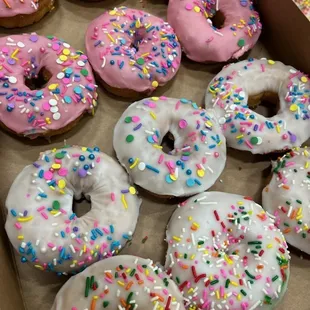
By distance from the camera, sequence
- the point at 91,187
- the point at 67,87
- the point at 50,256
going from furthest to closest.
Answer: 1. the point at 67,87
2. the point at 91,187
3. the point at 50,256

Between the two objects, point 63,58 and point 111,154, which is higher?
point 63,58

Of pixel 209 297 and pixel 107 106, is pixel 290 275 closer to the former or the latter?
pixel 209 297

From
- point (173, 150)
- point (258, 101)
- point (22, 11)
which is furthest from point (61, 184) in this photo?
point (258, 101)

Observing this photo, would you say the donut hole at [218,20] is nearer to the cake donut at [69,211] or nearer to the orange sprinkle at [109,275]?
the cake donut at [69,211]

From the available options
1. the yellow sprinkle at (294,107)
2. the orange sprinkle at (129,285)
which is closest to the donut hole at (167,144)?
the yellow sprinkle at (294,107)

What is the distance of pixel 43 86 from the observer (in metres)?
1.71

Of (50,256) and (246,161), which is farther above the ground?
(246,161)

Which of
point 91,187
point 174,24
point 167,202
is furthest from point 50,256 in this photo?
point 174,24

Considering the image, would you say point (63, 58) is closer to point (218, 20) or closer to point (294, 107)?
point (218, 20)

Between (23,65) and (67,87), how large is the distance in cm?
18

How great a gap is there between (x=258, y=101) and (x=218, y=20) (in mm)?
408

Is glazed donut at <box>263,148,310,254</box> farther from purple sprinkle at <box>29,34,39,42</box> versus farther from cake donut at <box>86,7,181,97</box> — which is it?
purple sprinkle at <box>29,34,39,42</box>

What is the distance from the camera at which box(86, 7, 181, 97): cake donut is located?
5.37 ft

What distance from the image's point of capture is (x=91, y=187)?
1.47 meters
